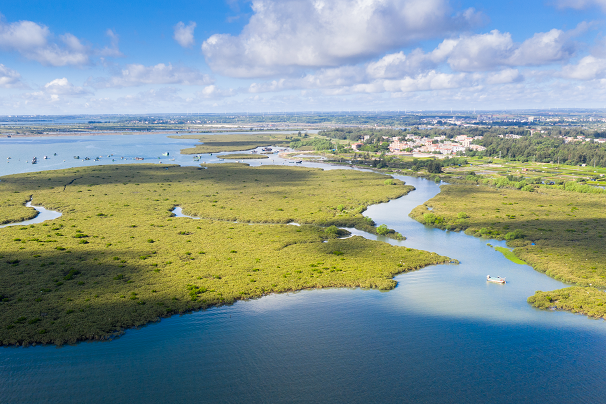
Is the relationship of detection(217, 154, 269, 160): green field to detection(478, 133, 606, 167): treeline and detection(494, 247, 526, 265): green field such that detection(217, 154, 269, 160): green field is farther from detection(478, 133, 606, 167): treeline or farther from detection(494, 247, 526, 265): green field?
detection(494, 247, 526, 265): green field

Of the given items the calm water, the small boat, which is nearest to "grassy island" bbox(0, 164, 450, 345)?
the calm water

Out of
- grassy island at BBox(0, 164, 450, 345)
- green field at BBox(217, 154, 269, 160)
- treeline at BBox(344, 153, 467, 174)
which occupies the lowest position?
treeline at BBox(344, 153, 467, 174)

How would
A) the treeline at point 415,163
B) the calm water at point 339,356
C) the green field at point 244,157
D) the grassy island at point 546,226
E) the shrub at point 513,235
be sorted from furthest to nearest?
the green field at point 244,157 → the treeline at point 415,163 → the shrub at point 513,235 → the grassy island at point 546,226 → the calm water at point 339,356

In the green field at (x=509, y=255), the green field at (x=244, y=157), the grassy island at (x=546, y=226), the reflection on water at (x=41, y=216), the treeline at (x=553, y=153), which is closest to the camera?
the grassy island at (x=546, y=226)

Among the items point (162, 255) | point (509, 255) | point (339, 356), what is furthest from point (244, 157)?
point (339, 356)

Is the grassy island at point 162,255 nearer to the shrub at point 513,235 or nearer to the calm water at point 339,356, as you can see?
the calm water at point 339,356

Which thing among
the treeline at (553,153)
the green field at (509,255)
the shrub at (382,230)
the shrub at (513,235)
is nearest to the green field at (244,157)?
the treeline at (553,153)
